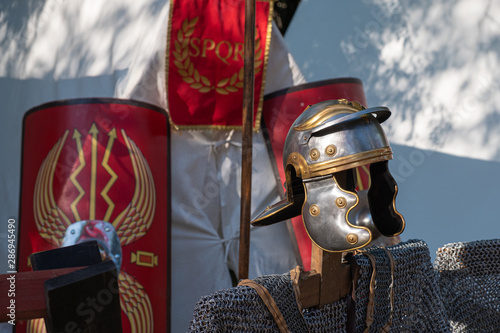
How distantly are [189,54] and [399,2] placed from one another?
5.01ft

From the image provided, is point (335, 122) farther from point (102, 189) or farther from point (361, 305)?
point (102, 189)

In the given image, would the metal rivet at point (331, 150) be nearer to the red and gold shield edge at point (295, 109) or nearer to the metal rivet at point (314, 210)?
the metal rivet at point (314, 210)

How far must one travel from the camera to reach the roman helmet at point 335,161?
0.97 metres

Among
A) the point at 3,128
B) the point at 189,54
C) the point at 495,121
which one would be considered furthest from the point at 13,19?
the point at 495,121

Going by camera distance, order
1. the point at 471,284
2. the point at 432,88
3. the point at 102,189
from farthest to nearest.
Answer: the point at 432,88 → the point at 102,189 → the point at 471,284

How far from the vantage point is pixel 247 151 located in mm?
1702

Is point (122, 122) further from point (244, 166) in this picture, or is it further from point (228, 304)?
point (228, 304)

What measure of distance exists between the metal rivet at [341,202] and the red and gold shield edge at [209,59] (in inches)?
46.4

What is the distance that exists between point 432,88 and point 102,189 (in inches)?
77.6

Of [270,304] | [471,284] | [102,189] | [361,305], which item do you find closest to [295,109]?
[102,189]

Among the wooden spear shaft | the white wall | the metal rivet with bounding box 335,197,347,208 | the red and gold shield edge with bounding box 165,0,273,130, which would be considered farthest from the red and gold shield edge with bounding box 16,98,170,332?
the white wall

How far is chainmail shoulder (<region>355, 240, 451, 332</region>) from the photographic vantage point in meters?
1.16

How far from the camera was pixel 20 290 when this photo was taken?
2.65 ft

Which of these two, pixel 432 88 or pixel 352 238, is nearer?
pixel 352 238
